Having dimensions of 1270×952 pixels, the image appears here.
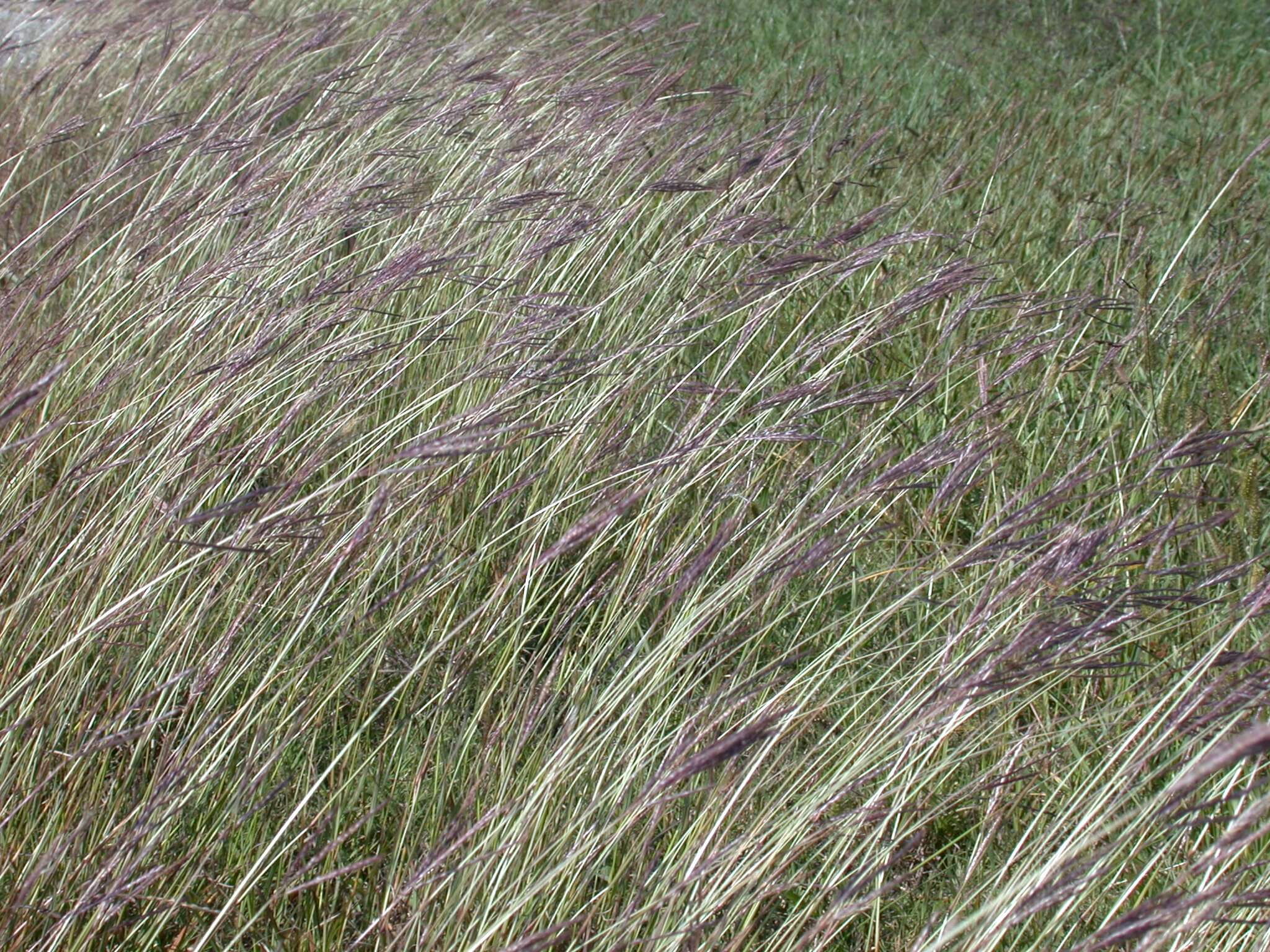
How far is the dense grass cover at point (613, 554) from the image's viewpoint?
130 centimetres

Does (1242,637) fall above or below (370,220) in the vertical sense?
below

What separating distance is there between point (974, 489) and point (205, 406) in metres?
1.39

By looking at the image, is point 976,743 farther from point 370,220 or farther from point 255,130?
point 255,130

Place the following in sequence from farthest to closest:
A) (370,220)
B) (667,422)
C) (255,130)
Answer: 1. (255,130)
2. (370,220)
3. (667,422)

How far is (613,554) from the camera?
2.06 m

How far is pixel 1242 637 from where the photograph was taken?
178 cm

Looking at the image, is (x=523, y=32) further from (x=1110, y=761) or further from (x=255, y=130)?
(x=1110, y=761)

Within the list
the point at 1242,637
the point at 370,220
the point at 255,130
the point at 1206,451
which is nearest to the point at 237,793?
the point at 1206,451

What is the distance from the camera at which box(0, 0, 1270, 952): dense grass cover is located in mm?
1302

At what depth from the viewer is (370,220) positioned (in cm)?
269

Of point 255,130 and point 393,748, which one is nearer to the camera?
point 393,748

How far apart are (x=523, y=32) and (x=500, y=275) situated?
227 centimetres

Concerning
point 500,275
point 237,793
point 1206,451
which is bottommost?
point 1206,451

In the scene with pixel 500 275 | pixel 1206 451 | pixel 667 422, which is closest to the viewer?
pixel 1206 451
